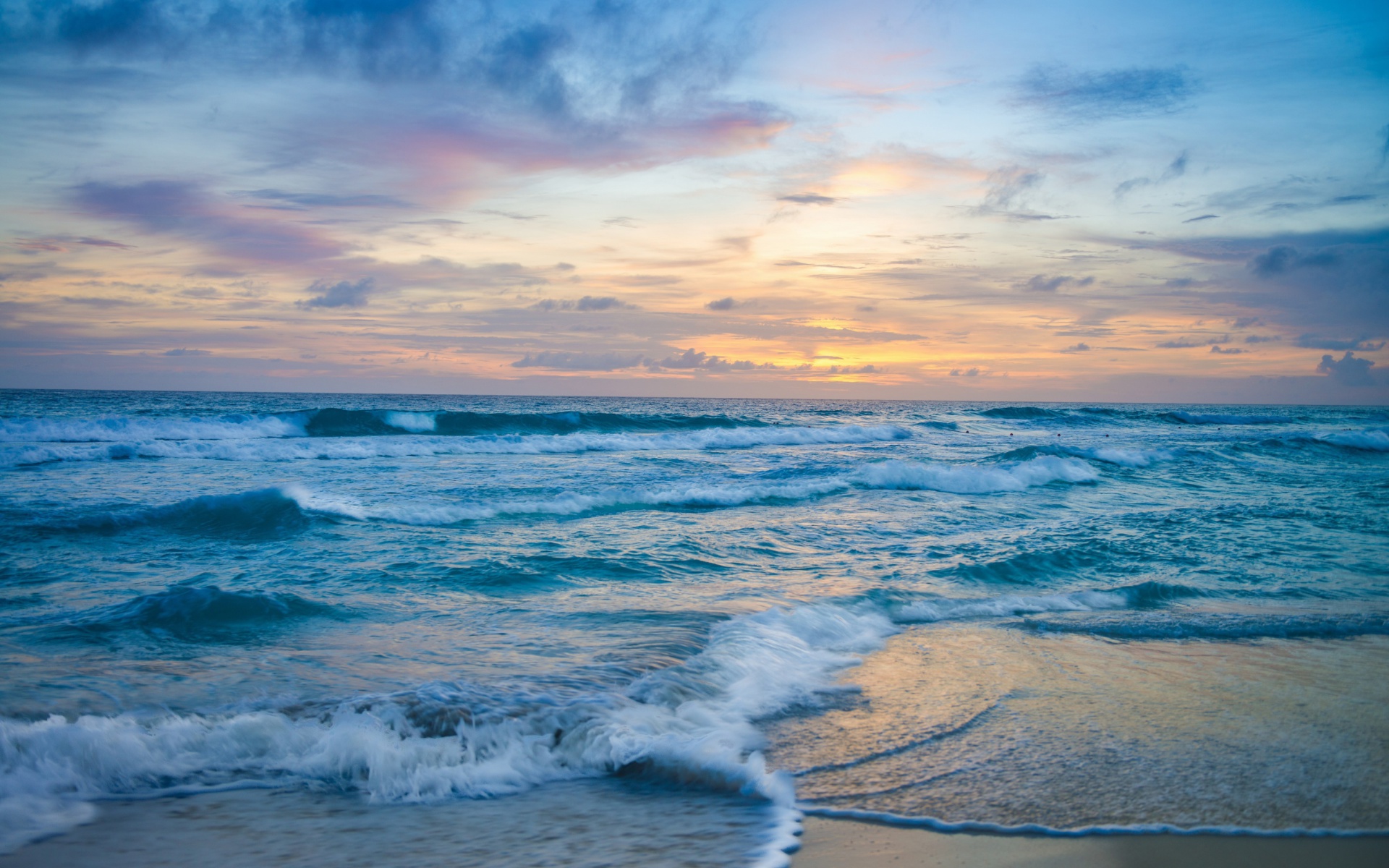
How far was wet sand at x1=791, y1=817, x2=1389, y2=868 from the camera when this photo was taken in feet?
10.3

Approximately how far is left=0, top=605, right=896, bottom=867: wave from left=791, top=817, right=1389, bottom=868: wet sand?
0.24 meters

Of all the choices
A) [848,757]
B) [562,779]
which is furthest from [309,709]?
[848,757]

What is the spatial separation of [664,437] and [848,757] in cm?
2924

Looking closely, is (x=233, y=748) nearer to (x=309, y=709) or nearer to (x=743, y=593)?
(x=309, y=709)

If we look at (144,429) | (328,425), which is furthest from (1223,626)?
(328,425)

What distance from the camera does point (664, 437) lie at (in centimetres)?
3322

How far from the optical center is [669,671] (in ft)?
17.1

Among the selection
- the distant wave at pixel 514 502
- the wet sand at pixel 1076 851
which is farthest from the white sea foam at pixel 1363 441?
the wet sand at pixel 1076 851

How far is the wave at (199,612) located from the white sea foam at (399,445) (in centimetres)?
1844

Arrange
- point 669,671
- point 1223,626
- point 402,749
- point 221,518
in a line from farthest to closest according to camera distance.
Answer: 1. point 221,518
2. point 1223,626
3. point 669,671
4. point 402,749

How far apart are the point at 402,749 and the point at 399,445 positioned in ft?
82.4

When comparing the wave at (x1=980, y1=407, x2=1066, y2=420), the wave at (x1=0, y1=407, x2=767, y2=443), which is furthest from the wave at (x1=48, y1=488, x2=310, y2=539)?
the wave at (x1=980, y1=407, x2=1066, y2=420)

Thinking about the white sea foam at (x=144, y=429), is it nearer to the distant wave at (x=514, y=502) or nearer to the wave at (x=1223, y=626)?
the distant wave at (x=514, y=502)

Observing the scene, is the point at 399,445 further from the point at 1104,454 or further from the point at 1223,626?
the point at 1223,626
